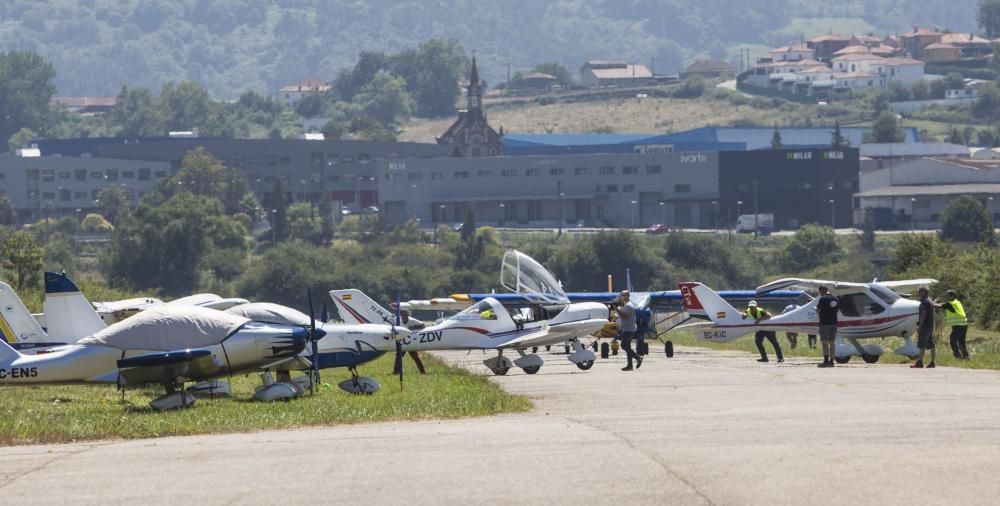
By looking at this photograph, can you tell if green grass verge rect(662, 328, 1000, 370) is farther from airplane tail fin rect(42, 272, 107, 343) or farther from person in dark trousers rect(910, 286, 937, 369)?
airplane tail fin rect(42, 272, 107, 343)

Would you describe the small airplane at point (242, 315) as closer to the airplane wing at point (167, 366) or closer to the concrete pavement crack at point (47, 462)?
the airplane wing at point (167, 366)

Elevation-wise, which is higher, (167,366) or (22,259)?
(22,259)

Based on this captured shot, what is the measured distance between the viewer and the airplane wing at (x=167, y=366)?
24.8 meters

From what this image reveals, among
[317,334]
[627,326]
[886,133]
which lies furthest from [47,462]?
[886,133]

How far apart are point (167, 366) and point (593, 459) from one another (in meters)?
9.60

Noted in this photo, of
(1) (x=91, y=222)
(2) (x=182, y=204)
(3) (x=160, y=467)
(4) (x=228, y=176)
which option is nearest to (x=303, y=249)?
(2) (x=182, y=204)

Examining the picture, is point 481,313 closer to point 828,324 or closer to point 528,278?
point 828,324

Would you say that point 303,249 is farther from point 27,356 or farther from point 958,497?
point 958,497

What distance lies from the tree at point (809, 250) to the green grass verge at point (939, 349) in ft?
162

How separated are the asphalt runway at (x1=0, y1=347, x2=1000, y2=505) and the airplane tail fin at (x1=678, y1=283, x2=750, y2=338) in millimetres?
14426

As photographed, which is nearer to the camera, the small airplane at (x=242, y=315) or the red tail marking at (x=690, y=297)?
the small airplane at (x=242, y=315)

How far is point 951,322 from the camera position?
33.2 meters

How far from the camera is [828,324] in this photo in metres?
32.8

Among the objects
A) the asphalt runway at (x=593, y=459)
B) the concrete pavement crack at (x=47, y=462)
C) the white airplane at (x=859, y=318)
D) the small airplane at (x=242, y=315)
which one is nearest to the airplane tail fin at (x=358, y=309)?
the white airplane at (x=859, y=318)
